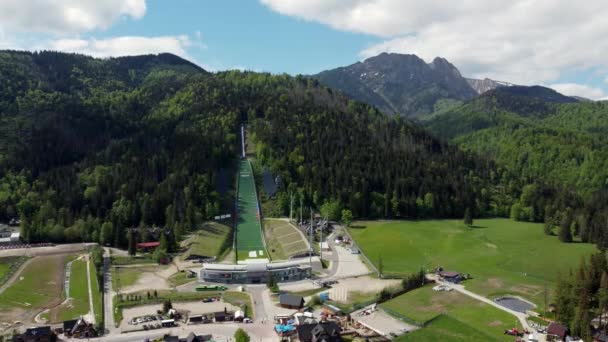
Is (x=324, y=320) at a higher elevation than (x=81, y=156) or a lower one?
lower

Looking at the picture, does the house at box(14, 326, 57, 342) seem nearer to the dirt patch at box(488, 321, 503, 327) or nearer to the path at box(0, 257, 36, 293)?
the path at box(0, 257, 36, 293)

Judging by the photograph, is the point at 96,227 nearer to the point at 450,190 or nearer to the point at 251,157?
the point at 251,157

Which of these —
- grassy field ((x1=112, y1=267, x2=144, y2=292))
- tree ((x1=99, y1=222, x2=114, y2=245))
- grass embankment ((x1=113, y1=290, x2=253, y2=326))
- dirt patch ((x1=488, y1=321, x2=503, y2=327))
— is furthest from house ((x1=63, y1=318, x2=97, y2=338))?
dirt patch ((x1=488, y1=321, x2=503, y2=327))

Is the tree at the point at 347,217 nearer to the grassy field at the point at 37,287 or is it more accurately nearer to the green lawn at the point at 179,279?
the green lawn at the point at 179,279

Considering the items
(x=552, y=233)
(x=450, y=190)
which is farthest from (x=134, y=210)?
(x=552, y=233)

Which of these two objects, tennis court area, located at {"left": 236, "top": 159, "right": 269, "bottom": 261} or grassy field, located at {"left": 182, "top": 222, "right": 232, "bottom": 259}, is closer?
grassy field, located at {"left": 182, "top": 222, "right": 232, "bottom": 259}

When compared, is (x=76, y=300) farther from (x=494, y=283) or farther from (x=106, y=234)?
(x=494, y=283)

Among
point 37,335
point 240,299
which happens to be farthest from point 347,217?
point 37,335
